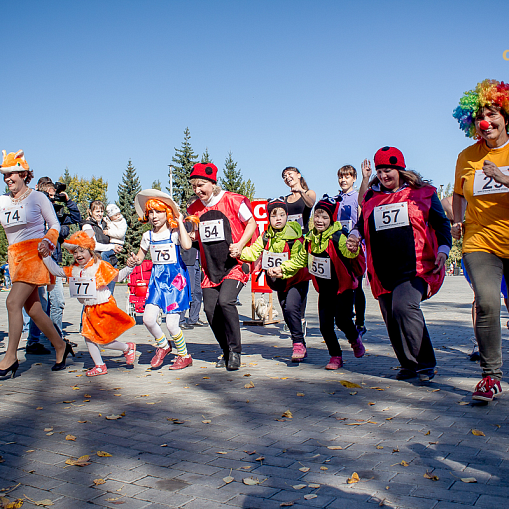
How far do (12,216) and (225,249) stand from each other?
2338mm

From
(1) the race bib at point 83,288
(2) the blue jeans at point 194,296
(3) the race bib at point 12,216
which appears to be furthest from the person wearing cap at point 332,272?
(2) the blue jeans at point 194,296

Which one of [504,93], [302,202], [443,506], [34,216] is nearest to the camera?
[443,506]

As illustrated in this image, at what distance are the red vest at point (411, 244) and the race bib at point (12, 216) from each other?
3730 millimetres

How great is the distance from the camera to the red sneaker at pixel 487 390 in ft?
14.9

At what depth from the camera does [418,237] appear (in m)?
5.48

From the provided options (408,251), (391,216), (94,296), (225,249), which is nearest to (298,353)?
(225,249)

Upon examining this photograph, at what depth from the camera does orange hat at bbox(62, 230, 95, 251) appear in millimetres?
6594

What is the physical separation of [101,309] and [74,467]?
3282 mm

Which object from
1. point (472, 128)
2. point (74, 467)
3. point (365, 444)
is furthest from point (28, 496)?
point (472, 128)

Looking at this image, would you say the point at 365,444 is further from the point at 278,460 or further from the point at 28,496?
the point at 28,496

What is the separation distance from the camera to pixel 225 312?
21.5 ft

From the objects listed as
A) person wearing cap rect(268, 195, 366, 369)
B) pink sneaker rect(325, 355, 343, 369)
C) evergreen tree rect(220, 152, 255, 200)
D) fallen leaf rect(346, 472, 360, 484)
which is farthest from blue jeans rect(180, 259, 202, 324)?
evergreen tree rect(220, 152, 255, 200)

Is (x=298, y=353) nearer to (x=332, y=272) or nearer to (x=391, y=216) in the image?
(x=332, y=272)

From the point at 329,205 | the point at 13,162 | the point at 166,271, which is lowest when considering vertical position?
the point at 166,271
